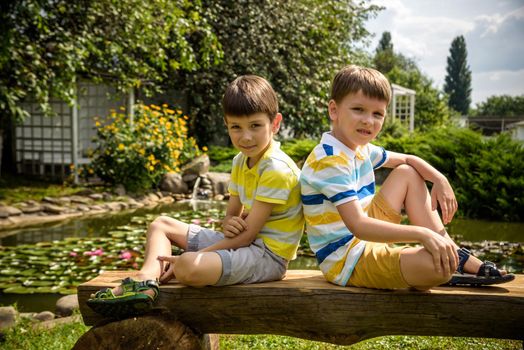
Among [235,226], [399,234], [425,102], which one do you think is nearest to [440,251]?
[399,234]

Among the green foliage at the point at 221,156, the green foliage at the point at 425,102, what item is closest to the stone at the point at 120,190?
the green foliage at the point at 221,156

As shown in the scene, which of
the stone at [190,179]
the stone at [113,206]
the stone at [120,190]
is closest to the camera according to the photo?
the stone at [113,206]

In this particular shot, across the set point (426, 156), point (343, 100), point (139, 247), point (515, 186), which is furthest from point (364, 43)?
point (343, 100)

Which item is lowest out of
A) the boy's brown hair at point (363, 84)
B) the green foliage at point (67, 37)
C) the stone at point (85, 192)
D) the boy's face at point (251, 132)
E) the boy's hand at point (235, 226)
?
the stone at point (85, 192)

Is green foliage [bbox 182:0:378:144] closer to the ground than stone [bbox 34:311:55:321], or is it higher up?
higher up

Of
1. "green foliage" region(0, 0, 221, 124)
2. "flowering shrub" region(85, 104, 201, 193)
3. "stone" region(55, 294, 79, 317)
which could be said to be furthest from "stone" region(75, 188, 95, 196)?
"stone" region(55, 294, 79, 317)

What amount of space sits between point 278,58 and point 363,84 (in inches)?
416

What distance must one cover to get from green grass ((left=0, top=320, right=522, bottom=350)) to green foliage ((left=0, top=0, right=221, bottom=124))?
4.81 m

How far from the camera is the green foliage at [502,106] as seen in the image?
68.4m

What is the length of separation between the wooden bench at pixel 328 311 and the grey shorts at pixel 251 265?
0.16ft

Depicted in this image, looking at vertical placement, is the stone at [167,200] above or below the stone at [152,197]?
below

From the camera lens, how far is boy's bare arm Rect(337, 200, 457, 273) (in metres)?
1.88

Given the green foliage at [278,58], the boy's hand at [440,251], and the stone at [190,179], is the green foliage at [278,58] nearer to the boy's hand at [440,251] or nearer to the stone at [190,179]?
the stone at [190,179]

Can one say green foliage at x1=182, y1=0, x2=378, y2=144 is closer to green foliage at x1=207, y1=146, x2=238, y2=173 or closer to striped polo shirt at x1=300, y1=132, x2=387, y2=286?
green foliage at x1=207, y1=146, x2=238, y2=173
